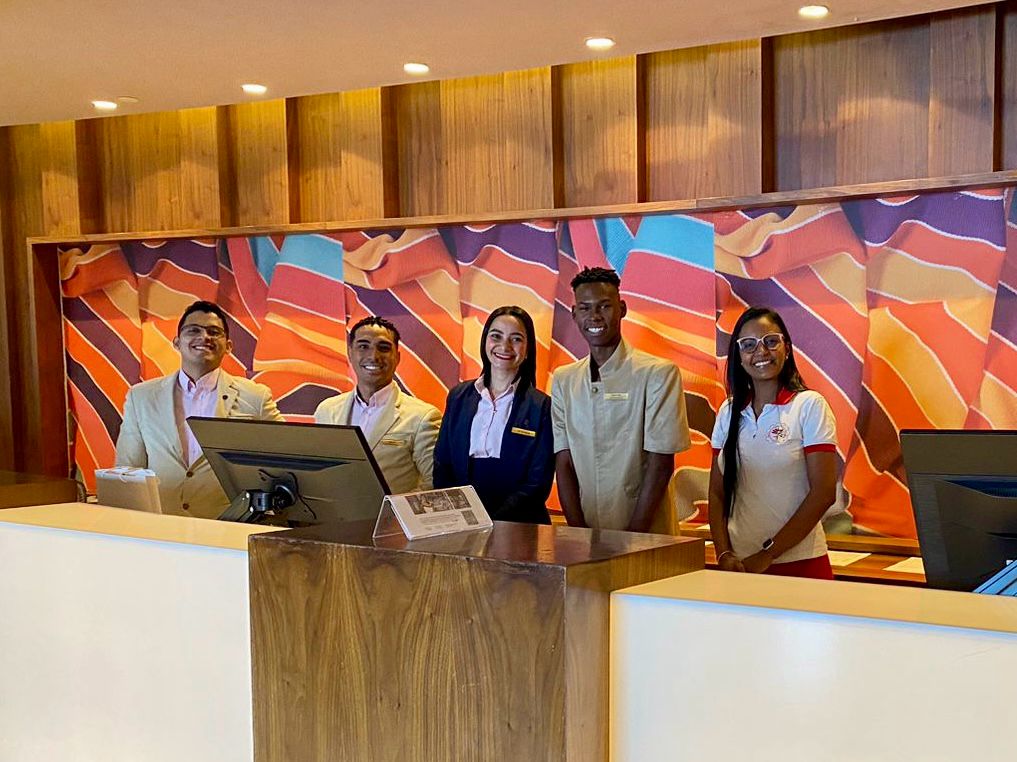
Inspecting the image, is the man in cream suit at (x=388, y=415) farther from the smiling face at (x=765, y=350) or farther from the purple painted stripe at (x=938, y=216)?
the purple painted stripe at (x=938, y=216)

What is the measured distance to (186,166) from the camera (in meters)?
6.09

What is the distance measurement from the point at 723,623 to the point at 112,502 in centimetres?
207

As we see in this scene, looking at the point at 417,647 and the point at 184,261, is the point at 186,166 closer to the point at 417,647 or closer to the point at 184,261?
the point at 184,261

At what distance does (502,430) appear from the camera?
3789 mm

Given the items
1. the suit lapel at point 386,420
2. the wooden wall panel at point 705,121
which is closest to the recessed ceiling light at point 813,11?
the wooden wall panel at point 705,121

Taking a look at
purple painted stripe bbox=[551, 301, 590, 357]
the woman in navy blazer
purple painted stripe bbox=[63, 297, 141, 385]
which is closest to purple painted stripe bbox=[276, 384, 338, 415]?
purple painted stripe bbox=[63, 297, 141, 385]

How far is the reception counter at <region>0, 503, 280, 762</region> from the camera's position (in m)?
2.03

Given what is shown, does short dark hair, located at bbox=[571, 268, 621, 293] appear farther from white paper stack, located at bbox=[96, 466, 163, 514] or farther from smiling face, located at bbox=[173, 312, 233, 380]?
white paper stack, located at bbox=[96, 466, 163, 514]

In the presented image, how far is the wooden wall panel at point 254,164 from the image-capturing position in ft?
19.1

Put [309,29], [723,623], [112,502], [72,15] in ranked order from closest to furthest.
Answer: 1. [723,623]
2. [112,502]
3. [72,15]
4. [309,29]

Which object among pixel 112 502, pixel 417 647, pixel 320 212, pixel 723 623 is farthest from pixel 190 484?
pixel 723 623

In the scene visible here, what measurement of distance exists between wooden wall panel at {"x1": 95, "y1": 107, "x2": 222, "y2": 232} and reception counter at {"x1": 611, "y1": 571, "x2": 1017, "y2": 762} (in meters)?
4.84

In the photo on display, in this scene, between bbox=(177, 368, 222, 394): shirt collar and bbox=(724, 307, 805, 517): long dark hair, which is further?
bbox=(177, 368, 222, 394): shirt collar

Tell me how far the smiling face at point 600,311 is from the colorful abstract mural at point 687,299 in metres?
0.93
